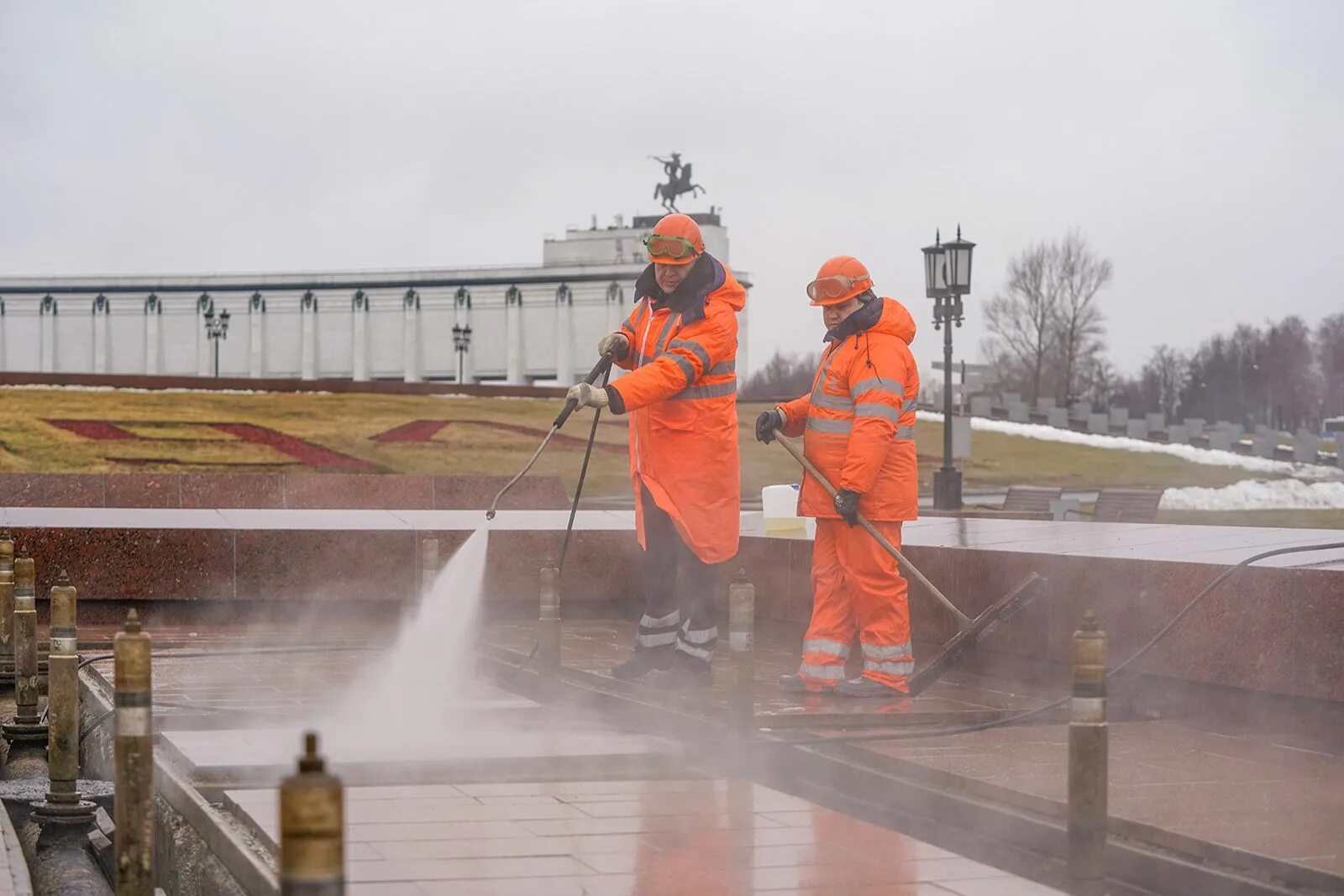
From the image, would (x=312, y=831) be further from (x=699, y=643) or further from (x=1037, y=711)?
(x=699, y=643)

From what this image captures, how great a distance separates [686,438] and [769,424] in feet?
1.32

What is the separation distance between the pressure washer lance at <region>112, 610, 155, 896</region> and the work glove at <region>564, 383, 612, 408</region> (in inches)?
126

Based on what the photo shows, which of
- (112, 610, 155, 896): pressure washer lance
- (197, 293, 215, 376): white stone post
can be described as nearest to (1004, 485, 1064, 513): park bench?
(112, 610, 155, 896): pressure washer lance

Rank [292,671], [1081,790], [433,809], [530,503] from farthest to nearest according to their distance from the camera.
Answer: [530,503] → [292,671] → [433,809] → [1081,790]

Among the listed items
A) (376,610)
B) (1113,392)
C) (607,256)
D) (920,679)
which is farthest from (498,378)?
(920,679)

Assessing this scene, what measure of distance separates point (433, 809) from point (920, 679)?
290 cm

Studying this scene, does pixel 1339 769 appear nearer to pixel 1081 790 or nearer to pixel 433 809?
pixel 1081 790

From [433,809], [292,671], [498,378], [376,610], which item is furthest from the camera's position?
[498,378]

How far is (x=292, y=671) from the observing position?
9.85 meters

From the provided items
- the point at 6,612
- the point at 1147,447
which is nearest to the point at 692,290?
the point at 6,612

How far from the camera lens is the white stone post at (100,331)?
8938 cm

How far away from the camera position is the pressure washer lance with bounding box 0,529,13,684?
10.0 meters

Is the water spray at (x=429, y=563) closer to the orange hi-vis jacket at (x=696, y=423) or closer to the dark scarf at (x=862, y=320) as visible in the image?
the orange hi-vis jacket at (x=696, y=423)

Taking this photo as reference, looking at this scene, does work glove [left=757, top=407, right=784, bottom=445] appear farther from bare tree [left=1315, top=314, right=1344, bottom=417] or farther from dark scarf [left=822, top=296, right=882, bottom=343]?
bare tree [left=1315, top=314, right=1344, bottom=417]
